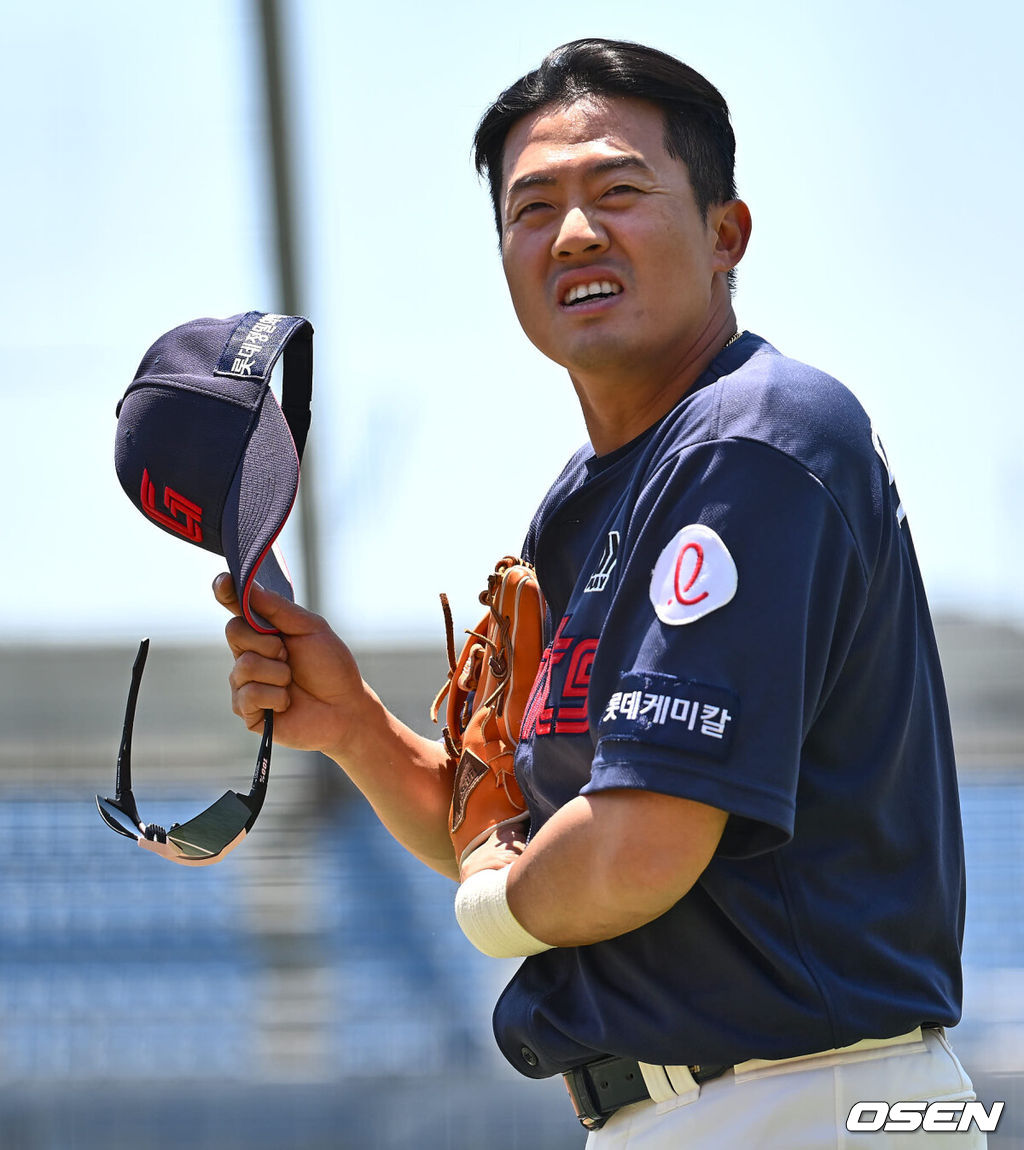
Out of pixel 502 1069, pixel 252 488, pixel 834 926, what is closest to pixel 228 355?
pixel 252 488

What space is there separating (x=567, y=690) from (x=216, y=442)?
1.72ft

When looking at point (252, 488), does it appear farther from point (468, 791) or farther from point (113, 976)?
point (113, 976)

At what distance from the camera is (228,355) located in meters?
1.57

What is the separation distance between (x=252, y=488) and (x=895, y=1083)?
34.3 inches

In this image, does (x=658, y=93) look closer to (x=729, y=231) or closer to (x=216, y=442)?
(x=729, y=231)

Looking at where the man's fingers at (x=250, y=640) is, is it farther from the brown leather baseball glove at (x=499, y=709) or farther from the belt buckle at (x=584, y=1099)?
the belt buckle at (x=584, y=1099)

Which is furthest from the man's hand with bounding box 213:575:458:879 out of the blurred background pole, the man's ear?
the blurred background pole

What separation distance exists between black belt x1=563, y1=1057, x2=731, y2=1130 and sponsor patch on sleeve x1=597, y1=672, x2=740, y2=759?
333mm

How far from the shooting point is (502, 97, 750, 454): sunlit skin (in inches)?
53.2

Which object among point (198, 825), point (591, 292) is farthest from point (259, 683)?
point (591, 292)

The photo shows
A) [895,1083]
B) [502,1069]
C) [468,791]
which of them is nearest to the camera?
[895,1083]

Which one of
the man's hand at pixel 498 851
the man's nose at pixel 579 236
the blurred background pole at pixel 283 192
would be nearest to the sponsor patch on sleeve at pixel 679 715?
the man's hand at pixel 498 851

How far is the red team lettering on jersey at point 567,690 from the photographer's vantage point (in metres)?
1.24

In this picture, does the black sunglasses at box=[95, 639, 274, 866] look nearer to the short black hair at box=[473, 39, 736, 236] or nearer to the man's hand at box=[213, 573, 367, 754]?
the man's hand at box=[213, 573, 367, 754]
